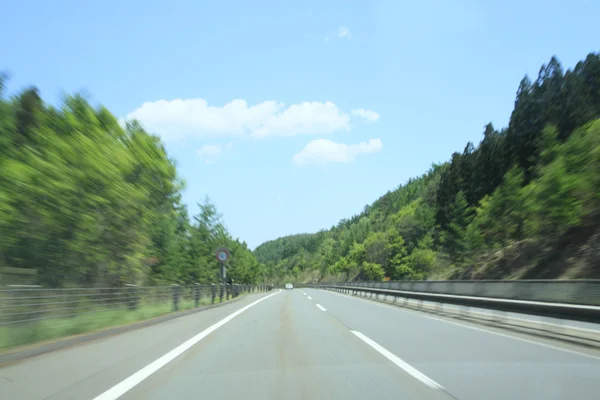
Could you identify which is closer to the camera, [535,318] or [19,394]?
[19,394]

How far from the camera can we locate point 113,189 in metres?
20.6

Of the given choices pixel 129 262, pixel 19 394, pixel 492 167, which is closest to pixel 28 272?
pixel 129 262

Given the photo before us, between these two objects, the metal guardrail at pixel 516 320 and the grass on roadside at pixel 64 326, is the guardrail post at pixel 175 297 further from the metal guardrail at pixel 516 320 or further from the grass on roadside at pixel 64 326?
the metal guardrail at pixel 516 320

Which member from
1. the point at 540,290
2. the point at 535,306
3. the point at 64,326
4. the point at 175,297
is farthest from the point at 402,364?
the point at 175,297

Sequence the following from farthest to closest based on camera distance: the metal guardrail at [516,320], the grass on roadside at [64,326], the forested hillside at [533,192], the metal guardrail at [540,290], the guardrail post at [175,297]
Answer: the forested hillside at [533,192] → the guardrail post at [175,297] → the metal guardrail at [540,290] → the metal guardrail at [516,320] → the grass on roadside at [64,326]

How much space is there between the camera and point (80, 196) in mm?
18703

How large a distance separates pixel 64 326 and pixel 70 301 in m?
0.64

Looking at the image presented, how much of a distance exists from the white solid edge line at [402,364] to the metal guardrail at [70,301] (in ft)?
24.5

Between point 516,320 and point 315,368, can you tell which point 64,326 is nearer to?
point 315,368

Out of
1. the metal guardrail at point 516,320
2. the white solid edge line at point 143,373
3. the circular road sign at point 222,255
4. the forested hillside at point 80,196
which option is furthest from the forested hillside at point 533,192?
the white solid edge line at point 143,373

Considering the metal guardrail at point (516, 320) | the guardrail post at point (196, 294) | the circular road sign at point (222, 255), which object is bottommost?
the metal guardrail at point (516, 320)

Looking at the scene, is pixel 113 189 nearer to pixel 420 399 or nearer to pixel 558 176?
pixel 420 399

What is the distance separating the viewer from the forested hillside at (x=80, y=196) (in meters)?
→ 17.5

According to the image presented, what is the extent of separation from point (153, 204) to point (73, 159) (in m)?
8.00
